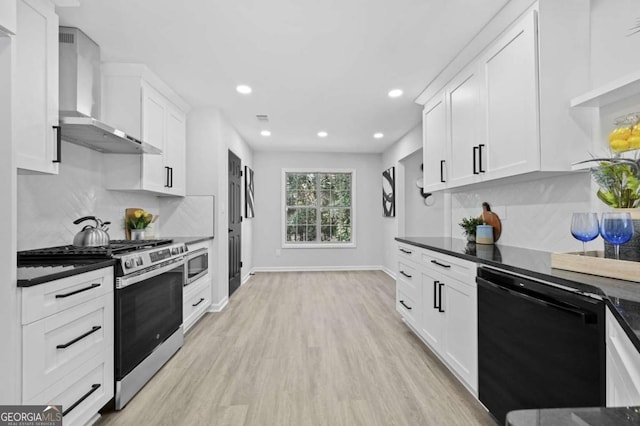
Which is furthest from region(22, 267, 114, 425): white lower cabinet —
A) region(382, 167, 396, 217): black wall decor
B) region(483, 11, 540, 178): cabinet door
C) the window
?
the window

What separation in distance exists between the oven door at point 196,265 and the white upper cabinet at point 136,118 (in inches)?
30.5

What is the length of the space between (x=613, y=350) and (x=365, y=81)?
9.44 feet

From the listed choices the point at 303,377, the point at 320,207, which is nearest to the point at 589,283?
the point at 303,377

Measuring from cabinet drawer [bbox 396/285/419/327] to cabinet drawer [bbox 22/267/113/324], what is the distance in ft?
7.95

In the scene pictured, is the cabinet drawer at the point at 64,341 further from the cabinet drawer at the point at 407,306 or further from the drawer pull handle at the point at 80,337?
the cabinet drawer at the point at 407,306

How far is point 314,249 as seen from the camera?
21.7 feet

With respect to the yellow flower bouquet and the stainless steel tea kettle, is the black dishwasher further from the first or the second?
the yellow flower bouquet

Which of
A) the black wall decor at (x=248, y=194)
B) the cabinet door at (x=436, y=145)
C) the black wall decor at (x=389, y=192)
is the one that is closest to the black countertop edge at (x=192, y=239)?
the black wall decor at (x=248, y=194)

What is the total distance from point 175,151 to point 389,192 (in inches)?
154

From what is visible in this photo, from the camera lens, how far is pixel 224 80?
3.13 m

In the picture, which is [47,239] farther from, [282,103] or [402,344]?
[402,344]

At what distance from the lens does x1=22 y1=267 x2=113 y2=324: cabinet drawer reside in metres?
1.35

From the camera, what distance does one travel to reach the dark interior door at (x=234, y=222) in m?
4.54

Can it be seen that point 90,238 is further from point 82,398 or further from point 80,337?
point 82,398
